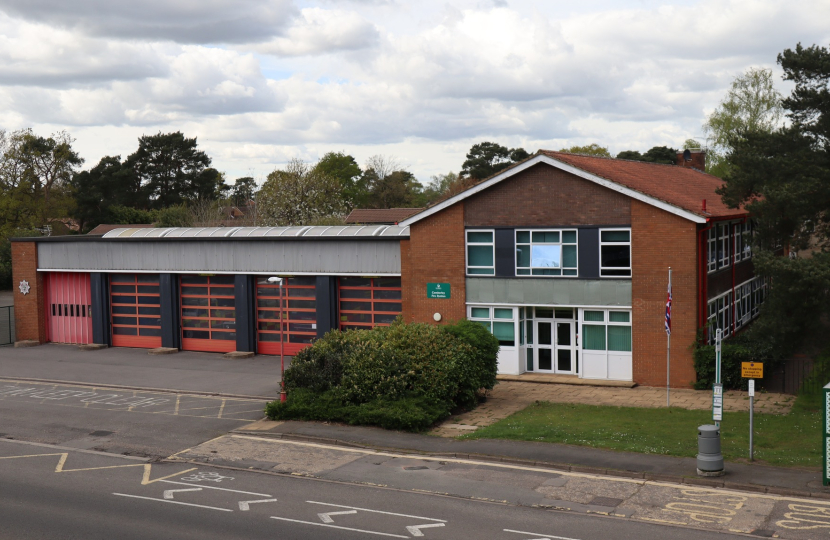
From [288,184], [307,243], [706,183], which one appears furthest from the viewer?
[288,184]

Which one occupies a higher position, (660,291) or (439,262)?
(439,262)

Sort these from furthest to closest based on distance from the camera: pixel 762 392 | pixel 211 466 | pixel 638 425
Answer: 1. pixel 762 392
2. pixel 638 425
3. pixel 211 466

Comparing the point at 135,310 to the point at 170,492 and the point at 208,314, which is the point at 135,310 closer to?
the point at 208,314

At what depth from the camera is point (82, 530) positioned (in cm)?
1350

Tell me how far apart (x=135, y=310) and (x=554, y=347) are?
18485 millimetres

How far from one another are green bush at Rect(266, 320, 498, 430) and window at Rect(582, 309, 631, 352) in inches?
212

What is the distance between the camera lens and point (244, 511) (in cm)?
1451

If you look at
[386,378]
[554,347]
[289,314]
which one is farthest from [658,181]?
[386,378]

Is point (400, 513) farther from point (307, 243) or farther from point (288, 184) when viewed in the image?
point (288, 184)

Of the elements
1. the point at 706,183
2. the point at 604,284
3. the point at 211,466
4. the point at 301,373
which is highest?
the point at 706,183

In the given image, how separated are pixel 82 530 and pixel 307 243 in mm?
19081

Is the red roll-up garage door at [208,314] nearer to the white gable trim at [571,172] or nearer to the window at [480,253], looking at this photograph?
the white gable trim at [571,172]

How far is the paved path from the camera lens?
21.5m

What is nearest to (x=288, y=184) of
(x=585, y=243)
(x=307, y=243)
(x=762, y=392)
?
(x=307, y=243)
